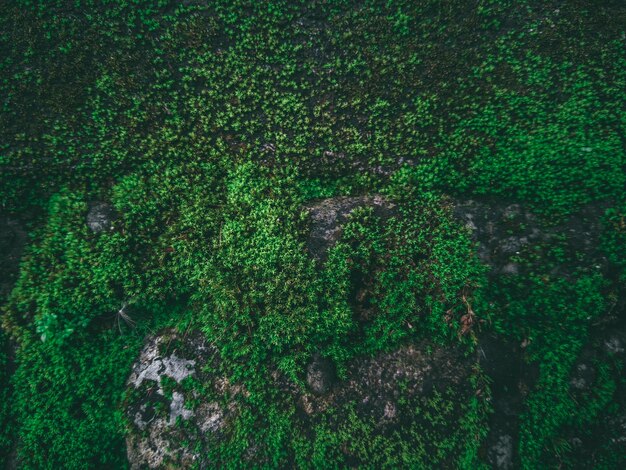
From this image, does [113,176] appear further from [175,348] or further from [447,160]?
[447,160]

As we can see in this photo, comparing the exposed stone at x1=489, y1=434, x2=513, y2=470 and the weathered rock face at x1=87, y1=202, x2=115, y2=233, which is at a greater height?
the weathered rock face at x1=87, y1=202, x2=115, y2=233

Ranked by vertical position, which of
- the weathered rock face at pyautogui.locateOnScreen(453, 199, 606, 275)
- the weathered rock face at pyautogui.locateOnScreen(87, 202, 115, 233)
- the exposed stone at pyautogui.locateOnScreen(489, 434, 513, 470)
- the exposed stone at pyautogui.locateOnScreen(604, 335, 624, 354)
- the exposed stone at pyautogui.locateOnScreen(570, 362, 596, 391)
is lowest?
the exposed stone at pyautogui.locateOnScreen(489, 434, 513, 470)

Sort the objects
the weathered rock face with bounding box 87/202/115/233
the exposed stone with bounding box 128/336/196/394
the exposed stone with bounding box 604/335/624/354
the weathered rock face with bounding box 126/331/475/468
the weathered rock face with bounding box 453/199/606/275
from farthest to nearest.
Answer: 1. the weathered rock face with bounding box 87/202/115/233
2. the exposed stone with bounding box 128/336/196/394
3. the weathered rock face with bounding box 126/331/475/468
4. the weathered rock face with bounding box 453/199/606/275
5. the exposed stone with bounding box 604/335/624/354

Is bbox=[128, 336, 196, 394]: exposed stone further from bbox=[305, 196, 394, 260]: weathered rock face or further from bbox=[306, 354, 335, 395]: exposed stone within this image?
bbox=[305, 196, 394, 260]: weathered rock face

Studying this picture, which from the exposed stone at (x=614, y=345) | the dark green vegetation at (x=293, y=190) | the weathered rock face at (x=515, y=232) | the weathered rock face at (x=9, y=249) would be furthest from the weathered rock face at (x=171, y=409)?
the exposed stone at (x=614, y=345)

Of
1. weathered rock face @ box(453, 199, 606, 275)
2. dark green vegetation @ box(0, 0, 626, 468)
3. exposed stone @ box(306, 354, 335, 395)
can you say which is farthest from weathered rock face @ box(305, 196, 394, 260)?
exposed stone @ box(306, 354, 335, 395)

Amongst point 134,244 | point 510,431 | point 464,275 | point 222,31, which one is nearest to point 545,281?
point 464,275
